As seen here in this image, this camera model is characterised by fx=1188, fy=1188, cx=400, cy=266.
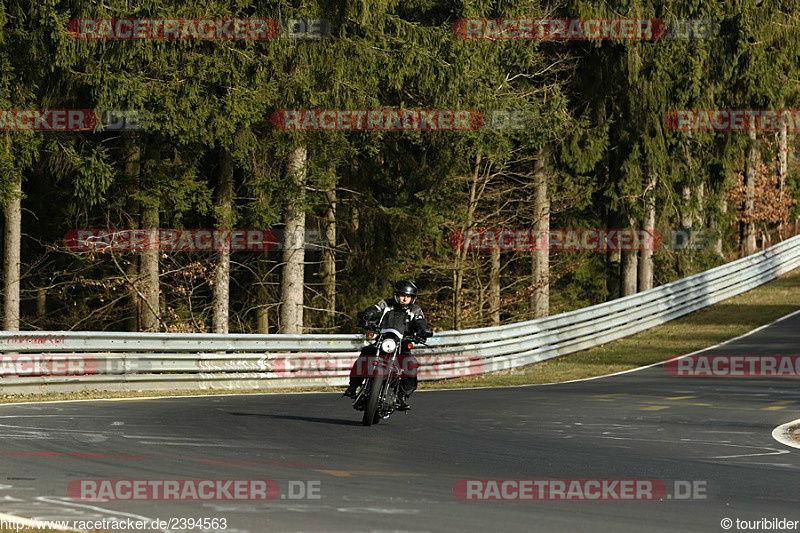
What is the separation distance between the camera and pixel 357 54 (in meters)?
24.1

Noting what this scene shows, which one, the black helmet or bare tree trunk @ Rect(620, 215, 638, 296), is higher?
bare tree trunk @ Rect(620, 215, 638, 296)

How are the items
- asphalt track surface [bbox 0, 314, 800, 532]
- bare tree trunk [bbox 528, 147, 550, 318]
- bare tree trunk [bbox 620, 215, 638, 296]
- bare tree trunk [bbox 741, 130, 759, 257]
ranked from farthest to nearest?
bare tree trunk [bbox 741, 130, 759, 257]
bare tree trunk [bbox 620, 215, 638, 296]
bare tree trunk [bbox 528, 147, 550, 318]
asphalt track surface [bbox 0, 314, 800, 532]

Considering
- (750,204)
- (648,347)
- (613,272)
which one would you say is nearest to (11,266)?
(648,347)

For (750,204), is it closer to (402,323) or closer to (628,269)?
(628,269)

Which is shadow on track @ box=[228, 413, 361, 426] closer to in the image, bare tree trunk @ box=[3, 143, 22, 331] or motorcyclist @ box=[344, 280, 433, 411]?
motorcyclist @ box=[344, 280, 433, 411]

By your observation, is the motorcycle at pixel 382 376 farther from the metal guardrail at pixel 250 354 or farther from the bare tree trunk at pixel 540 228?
the bare tree trunk at pixel 540 228

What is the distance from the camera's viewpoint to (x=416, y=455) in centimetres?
1073

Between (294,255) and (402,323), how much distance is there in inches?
484

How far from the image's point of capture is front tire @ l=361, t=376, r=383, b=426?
13.3 metres

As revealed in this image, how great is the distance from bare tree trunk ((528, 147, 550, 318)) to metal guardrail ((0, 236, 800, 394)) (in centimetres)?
326

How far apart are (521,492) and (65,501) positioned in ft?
10.4

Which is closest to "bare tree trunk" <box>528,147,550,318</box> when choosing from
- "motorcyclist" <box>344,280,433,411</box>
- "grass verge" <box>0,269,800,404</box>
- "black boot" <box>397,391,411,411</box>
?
"grass verge" <box>0,269,800,404</box>

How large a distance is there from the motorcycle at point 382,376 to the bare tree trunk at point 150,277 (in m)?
13.7

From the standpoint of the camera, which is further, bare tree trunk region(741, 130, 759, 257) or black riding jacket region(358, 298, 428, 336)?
bare tree trunk region(741, 130, 759, 257)
